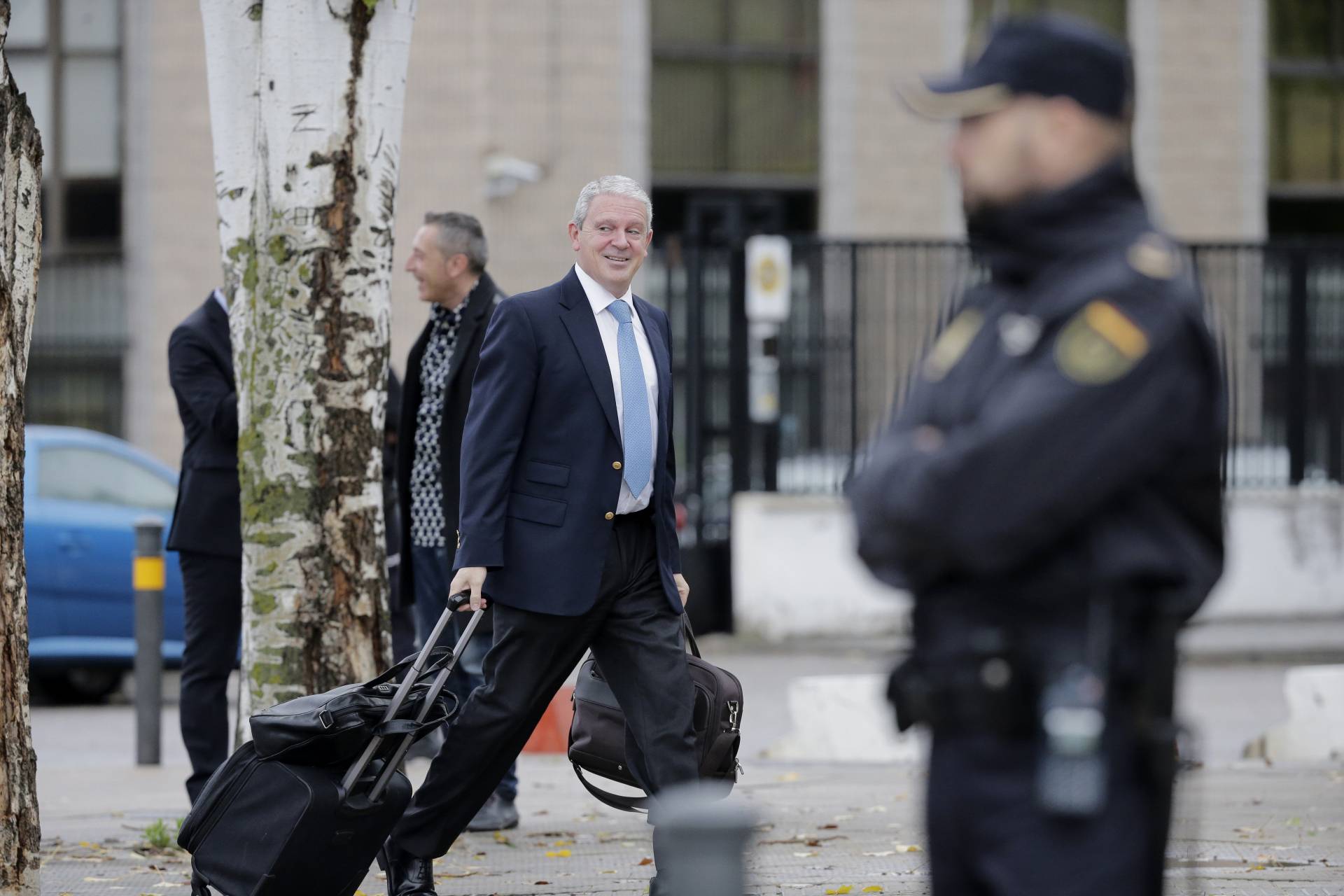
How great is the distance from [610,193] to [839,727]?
4.29 metres

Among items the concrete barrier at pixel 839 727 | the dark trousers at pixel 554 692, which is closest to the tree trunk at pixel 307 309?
the dark trousers at pixel 554 692

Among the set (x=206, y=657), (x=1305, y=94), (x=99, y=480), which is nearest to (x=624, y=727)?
(x=206, y=657)

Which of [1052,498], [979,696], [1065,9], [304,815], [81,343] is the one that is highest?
[1065,9]

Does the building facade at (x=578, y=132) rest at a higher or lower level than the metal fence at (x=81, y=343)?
higher

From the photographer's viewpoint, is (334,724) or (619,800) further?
(619,800)

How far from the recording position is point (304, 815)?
439 centimetres

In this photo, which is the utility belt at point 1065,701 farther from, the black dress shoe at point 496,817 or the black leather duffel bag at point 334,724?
the black dress shoe at point 496,817

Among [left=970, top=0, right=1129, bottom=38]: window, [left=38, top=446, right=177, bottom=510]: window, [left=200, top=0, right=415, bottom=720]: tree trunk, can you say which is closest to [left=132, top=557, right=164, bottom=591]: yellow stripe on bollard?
[left=200, top=0, right=415, bottom=720]: tree trunk

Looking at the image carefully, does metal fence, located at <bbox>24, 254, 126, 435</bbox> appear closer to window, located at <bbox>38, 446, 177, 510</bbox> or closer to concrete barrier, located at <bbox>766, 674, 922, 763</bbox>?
window, located at <bbox>38, 446, 177, 510</bbox>

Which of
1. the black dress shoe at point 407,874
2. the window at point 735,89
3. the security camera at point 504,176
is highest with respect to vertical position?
the window at point 735,89

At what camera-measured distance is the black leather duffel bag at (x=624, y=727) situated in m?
4.78

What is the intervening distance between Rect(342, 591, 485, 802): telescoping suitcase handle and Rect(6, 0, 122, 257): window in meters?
15.9

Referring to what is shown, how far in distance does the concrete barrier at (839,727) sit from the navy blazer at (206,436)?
327 cm

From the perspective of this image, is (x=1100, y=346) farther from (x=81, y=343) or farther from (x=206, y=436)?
(x=81, y=343)
